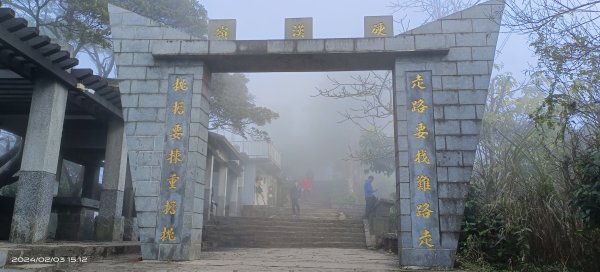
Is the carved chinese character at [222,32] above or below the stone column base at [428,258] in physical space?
above

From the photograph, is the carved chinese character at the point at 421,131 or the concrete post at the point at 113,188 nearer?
the carved chinese character at the point at 421,131

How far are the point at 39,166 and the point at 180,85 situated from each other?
3.27 meters

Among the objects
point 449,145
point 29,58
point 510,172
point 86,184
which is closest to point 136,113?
point 29,58

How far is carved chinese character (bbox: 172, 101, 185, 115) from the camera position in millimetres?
7211

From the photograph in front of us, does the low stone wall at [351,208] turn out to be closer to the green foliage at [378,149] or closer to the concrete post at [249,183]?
the green foliage at [378,149]

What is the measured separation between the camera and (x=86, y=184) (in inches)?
572

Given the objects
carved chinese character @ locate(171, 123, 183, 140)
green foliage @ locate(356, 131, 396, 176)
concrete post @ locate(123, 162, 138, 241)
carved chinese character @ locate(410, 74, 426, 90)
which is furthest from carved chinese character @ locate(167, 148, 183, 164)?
green foliage @ locate(356, 131, 396, 176)

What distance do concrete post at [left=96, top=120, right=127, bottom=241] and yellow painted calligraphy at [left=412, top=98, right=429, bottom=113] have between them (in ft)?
25.3

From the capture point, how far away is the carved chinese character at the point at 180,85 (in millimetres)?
7328

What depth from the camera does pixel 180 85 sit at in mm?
7348

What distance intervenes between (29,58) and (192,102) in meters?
3.02

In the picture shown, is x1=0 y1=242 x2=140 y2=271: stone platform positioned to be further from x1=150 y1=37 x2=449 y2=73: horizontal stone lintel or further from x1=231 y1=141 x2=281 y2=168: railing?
x1=231 y1=141 x2=281 y2=168: railing

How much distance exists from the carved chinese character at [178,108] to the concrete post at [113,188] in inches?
188

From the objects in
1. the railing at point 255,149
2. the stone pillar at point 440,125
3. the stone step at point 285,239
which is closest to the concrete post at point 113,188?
the stone step at point 285,239
